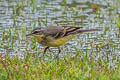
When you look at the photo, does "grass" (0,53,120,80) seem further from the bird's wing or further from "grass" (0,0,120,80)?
the bird's wing

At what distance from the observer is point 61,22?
1313cm

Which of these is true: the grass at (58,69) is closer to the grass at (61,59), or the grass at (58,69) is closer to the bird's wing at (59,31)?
the grass at (61,59)

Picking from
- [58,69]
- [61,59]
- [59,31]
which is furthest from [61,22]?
[58,69]

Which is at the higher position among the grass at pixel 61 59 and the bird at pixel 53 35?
the bird at pixel 53 35

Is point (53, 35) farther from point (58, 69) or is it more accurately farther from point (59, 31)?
point (58, 69)

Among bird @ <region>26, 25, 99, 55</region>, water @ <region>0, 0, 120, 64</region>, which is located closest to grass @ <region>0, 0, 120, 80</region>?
water @ <region>0, 0, 120, 64</region>

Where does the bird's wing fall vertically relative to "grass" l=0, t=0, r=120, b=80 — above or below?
above

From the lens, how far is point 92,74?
27.3ft

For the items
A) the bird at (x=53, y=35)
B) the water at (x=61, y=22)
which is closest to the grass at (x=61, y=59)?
the water at (x=61, y=22)

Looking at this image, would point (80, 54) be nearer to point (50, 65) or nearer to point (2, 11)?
point (50, 65)

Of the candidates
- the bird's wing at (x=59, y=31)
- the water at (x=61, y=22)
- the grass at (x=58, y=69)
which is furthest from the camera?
the water at (x=61, y=22)

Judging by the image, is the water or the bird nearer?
the bird

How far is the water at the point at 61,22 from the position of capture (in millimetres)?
11194

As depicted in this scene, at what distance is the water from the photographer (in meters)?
11.2
